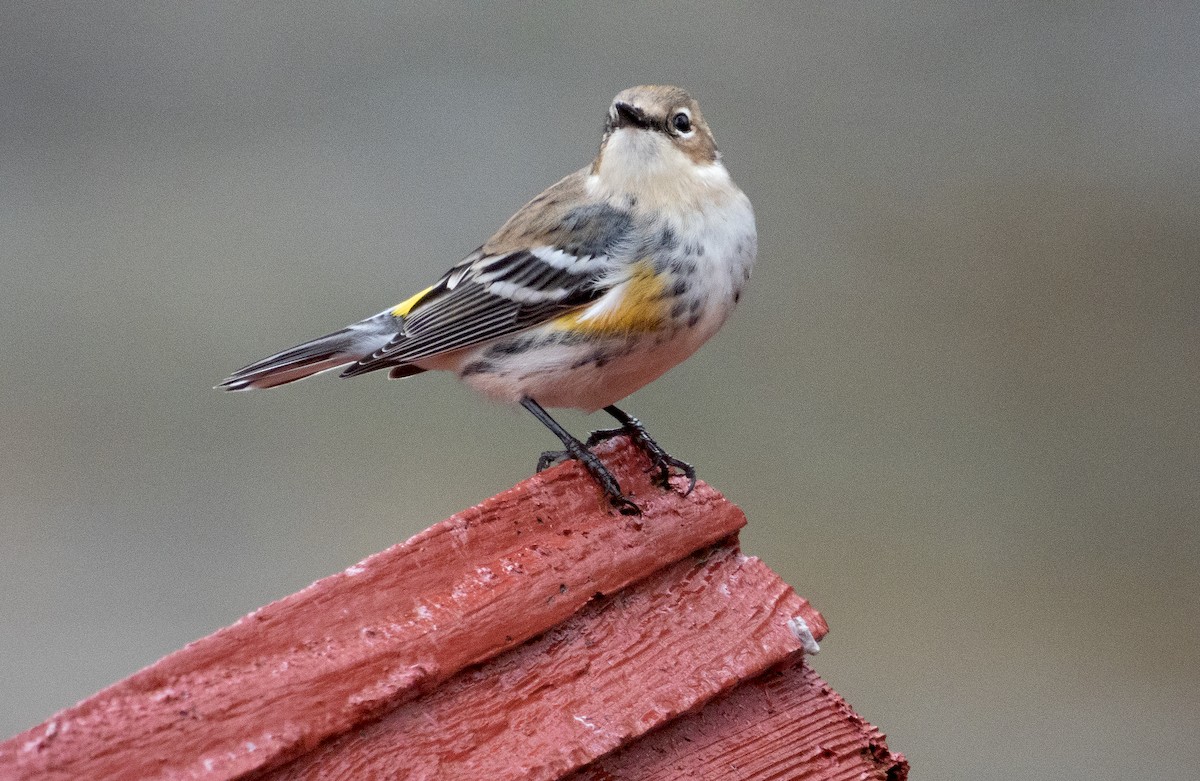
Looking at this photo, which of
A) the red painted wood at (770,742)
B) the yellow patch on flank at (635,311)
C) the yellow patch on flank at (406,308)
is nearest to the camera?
the red painted wood at (770,742)

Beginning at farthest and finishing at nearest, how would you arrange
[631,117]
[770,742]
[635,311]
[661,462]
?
[631,117], [635,311], [661,462], [770,742]

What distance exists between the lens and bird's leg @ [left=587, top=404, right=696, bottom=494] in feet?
6.26

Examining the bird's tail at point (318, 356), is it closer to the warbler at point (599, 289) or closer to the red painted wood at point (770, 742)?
the warbler at point (599, 289)

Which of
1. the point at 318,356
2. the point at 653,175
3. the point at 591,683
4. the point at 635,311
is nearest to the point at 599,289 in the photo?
the point at 635,311

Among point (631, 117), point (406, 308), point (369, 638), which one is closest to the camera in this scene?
point (369, 638)

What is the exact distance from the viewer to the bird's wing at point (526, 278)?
7.83 ft

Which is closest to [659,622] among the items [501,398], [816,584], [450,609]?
[450,609]

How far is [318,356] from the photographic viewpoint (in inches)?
103

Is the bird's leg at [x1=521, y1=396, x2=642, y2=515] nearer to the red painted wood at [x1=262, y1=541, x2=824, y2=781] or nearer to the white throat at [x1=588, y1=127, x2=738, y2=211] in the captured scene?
the red painted wood at [x1=262, y1=541, x2=824, y2=781]

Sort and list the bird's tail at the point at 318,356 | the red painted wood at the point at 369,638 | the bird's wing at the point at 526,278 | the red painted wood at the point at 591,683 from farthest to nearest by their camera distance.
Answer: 1. the bird's tail at the point at 318,356
2. the bird's wing at the point at 526,278
3. the red painted wood at the point at 591,683
4. the red painted wood at the point at 369,638

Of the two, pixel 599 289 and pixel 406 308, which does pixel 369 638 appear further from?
pixel 406 308

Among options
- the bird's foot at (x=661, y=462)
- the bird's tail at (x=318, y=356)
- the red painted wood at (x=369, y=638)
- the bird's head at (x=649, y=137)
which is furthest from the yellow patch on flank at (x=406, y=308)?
the red painted wood at (x=369, y=638)

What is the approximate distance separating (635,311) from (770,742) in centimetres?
92

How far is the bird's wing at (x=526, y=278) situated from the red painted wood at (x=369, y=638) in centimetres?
76
